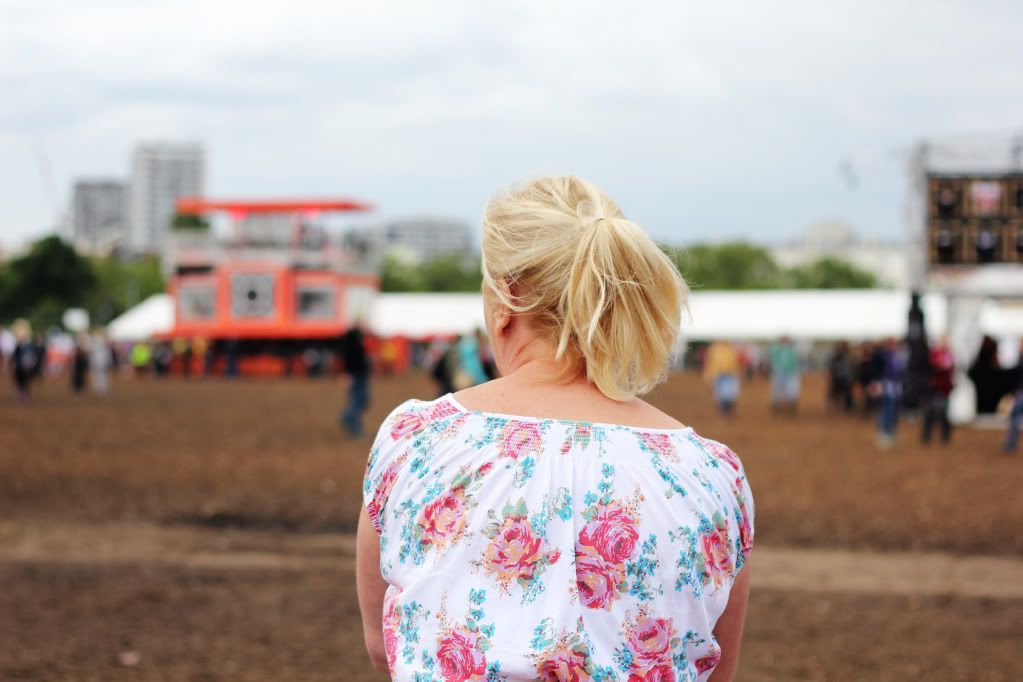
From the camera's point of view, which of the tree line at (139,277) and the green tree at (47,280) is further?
the tree line at (139,277)

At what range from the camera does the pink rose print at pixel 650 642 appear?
2031 mm

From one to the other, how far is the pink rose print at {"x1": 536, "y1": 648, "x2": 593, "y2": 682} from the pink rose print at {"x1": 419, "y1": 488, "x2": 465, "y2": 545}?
0.82 feet

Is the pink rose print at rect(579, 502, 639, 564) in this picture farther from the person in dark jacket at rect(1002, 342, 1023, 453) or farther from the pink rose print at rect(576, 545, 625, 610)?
the person in dark jacket at rect(1002, 342, 1023, 453)

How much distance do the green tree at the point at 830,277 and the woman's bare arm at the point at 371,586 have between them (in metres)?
128

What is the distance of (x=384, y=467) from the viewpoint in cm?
212

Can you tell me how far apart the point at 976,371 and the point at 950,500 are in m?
7.07

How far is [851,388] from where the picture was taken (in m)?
28.8

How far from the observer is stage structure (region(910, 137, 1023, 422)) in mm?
21625

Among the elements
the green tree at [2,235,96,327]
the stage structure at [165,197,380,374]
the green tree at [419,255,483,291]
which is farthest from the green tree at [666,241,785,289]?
the stage structure at [165,197,380,374]

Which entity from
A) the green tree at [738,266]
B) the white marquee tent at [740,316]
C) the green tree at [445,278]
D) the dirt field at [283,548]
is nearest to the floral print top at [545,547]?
the dirt field at [283,548]

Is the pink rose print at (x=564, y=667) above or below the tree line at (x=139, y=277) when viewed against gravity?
above

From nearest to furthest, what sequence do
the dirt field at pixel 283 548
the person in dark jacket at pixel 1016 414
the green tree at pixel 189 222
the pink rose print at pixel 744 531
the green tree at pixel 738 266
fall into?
1. the pink rose print at pixel 744 531
2. the dirt field at pixel 283 548
3. the person in dark jacket at pixel 1016 414
4. the green tree at pixel 189 222
5. the green tree at pixel 738 266

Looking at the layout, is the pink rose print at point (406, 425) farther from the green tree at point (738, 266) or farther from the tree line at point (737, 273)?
the green tree at point (738, 266)

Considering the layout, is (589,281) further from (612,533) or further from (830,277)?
(830,277)
